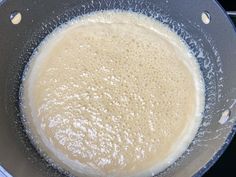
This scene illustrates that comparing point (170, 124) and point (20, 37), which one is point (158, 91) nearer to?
point (170, 124)

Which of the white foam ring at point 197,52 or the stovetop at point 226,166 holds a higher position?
the white foam ring at point 197,52

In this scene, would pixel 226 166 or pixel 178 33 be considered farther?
pixel 178 33

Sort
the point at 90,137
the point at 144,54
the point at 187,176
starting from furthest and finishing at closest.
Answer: the point at 144,54, the point at 90,137, the point at 187,176

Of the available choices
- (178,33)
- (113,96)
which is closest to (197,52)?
(178,33)

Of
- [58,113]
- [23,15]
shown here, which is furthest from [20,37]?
[58,113]

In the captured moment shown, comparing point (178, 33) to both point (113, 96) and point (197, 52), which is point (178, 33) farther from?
point (113, 96)

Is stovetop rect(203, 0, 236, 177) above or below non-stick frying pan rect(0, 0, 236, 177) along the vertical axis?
below
